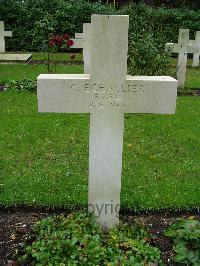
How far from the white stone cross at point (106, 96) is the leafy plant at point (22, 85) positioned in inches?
229

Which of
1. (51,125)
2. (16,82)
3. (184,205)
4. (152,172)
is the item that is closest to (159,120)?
(51,125)

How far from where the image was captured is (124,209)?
13.1 feet

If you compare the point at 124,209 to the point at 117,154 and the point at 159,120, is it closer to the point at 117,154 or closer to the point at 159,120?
the point at 117,154

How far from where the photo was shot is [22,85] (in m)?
8.98

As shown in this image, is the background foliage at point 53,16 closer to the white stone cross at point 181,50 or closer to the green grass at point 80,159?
the white stone cross at point 181,50

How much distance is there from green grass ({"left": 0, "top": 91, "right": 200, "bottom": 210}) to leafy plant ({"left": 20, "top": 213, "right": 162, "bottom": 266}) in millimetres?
646

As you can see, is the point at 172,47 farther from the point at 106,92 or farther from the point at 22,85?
the point at 106,92

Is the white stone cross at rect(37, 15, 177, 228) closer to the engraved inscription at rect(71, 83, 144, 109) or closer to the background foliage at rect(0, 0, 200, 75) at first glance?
the engraved inscription at rect(71, 83, 144, 109)

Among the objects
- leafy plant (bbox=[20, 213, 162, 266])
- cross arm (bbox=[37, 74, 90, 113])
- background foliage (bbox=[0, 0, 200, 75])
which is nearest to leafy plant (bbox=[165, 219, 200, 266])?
leafy plant (bbox=[20, 213, 162, 266])

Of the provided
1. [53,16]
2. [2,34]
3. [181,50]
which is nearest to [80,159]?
[181,50]

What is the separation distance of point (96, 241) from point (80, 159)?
207 centimetres

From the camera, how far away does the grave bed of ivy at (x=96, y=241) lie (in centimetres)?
306

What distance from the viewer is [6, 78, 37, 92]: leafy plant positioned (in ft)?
29.1

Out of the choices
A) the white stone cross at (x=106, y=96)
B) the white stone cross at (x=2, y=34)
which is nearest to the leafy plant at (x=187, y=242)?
the white stone cross at (x=106, y=96)
